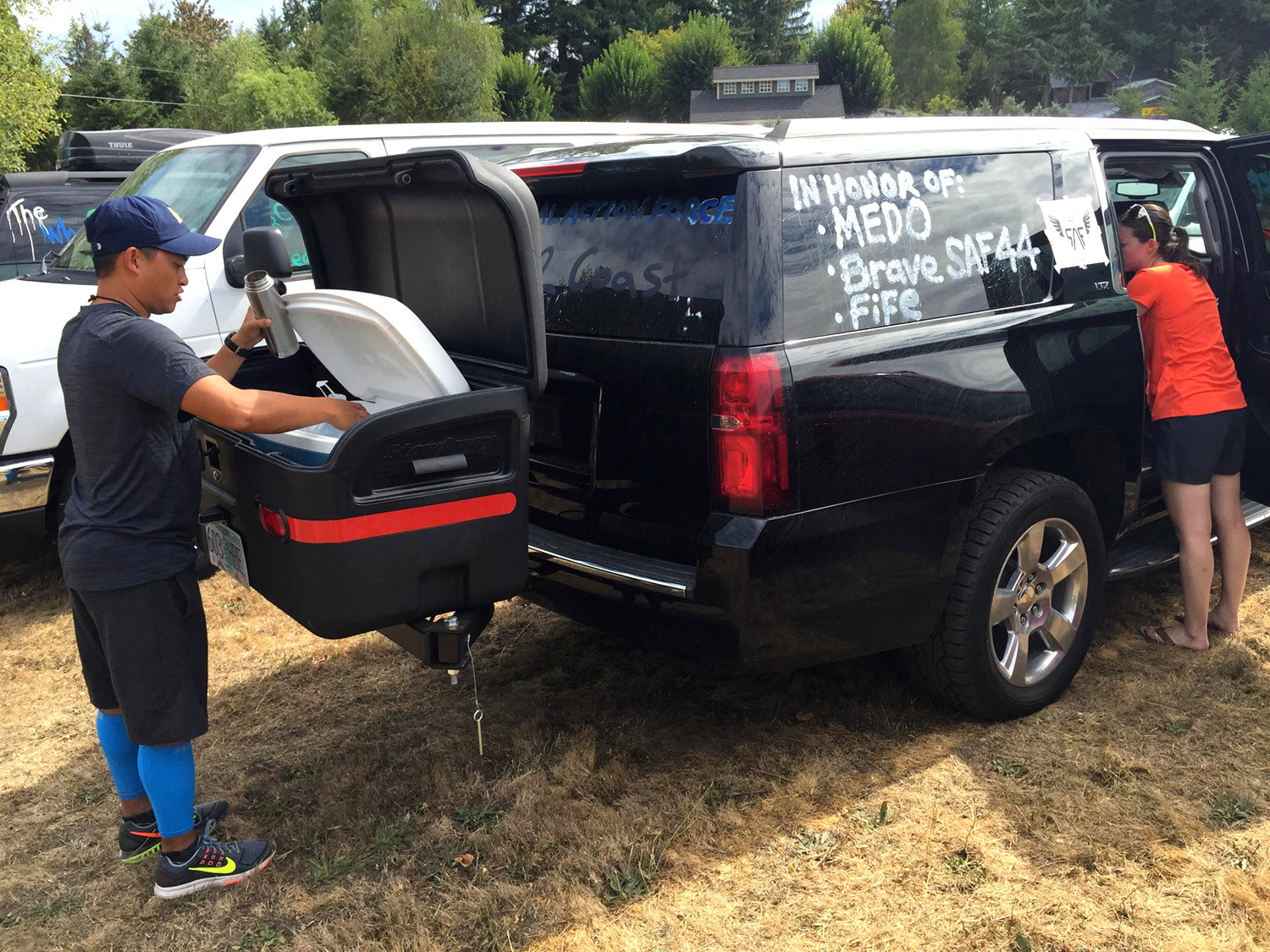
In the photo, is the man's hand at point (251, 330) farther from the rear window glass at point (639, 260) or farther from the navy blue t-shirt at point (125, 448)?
the rear window glass at point (639, 260)

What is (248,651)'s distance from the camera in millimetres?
4805

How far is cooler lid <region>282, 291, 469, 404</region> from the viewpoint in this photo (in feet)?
9.31

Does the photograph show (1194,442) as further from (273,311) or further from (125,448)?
(125,448)

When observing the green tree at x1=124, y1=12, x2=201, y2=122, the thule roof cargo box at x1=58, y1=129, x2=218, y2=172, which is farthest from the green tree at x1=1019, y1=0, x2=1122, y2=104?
the thule roof cargo box at x1=58, y1=129, x2=218, y2=172

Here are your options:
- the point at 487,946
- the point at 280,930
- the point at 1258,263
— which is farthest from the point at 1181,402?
the point at 280,930

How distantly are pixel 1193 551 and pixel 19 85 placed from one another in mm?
24609

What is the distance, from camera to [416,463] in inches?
105

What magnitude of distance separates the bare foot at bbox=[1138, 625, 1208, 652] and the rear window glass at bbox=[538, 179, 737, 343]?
103 inches

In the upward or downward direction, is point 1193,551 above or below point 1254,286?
below

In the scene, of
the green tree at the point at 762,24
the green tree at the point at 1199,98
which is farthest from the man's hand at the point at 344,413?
the green tree at the point at 762,24

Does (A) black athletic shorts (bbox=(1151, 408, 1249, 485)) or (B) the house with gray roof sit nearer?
(A) black athletic shorts (bbox=(1151, 408, 1249, 485))

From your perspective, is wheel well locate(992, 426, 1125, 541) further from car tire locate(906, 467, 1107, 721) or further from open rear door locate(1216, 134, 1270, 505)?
open rear door locate(1216, 134, 1270, 505)

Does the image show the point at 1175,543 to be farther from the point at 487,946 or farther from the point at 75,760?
the point at 75,760

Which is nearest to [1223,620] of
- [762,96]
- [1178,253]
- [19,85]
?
[1178,253]
